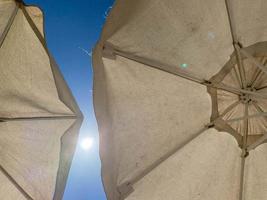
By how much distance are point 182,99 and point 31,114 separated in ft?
5.96

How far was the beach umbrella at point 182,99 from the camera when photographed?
3.15 metres

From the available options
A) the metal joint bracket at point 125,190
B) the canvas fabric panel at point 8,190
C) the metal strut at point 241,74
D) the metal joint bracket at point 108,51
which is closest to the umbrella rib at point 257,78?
the metal strut at point 241,74

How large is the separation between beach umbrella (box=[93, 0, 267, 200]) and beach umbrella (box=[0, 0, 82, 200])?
491 mm

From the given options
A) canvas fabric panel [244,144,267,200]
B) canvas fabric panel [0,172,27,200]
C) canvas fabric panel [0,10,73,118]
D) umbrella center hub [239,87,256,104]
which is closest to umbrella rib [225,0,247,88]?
umbrella center hub [239,87,256,104]

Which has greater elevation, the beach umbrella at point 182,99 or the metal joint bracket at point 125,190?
the beach umbrella at point 182,99

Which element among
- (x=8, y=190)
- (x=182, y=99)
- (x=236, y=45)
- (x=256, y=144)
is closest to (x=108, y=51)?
(x=182, y=99)

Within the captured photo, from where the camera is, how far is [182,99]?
3641 mm

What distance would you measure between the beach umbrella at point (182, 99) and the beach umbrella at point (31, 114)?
49 cm

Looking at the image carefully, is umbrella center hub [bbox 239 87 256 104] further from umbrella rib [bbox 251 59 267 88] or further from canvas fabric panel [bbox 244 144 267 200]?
canvas fabric panel [bbox 244 144 267 200]

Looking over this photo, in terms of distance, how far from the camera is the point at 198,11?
122 inches

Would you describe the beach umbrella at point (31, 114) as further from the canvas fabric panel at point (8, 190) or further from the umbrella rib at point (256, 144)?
the umbrella rib at point (256, 144)

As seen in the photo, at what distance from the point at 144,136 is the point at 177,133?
1.34ft

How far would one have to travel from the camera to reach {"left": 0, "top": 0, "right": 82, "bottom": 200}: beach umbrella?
10.9 feet

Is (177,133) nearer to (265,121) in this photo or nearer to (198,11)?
(265,121)
